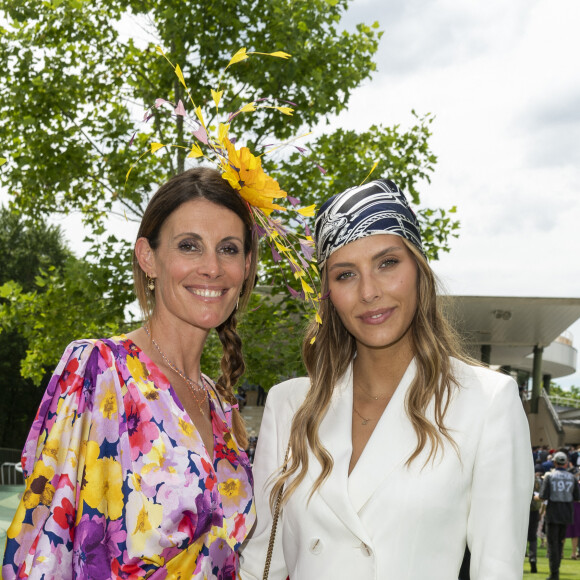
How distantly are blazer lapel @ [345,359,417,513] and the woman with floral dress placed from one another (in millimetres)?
495

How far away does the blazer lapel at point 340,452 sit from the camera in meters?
2.78

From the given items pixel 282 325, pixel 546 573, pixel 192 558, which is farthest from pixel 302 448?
pixel 546 573

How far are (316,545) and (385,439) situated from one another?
454mm

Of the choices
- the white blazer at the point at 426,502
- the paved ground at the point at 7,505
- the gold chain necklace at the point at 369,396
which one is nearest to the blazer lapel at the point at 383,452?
the white blazer at the point at 426,502

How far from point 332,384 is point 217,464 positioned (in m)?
0.58

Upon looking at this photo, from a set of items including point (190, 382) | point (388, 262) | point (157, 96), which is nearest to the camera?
point (388, 262)

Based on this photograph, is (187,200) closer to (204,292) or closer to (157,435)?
(204,292)

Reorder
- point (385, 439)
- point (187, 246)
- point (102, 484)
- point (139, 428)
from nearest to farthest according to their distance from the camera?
1. point (102, 484)
2. point (139, 428)
3. point (385, 439)
4. point (187, 246)

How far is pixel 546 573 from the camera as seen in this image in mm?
13328

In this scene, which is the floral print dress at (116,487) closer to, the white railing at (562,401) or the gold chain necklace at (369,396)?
the gold chain necklace at (369,396)

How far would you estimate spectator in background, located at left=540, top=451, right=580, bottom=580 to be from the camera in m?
12.5

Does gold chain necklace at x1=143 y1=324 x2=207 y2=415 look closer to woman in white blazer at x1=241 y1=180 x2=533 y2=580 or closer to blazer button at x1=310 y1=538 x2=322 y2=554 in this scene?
woman in white blazer at x1=241 y1=180 x2=533 y2=580

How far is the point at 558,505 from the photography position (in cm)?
1280

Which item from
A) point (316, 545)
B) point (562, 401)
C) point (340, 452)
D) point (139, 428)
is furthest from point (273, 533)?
point (562, 401)
